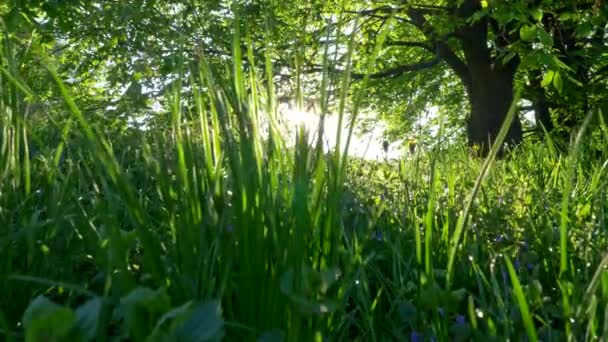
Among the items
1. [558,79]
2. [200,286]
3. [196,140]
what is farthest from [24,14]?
[200,286]

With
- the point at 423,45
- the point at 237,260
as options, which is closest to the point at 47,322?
the point at 237,260

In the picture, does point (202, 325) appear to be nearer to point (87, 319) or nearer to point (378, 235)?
point (87, 319)

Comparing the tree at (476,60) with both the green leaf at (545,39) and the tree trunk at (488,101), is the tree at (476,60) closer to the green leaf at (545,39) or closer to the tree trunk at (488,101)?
the tree trunk at (488,101)

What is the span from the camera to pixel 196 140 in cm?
144

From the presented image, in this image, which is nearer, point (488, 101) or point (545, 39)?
point (545, 39)

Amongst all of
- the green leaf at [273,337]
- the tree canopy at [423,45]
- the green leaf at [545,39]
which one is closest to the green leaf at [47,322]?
the green leaf at [273,337]

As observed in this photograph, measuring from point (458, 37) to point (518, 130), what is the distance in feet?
6.80

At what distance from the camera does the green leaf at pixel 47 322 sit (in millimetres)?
608

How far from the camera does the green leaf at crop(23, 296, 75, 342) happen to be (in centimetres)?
61

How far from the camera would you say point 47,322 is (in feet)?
2.00

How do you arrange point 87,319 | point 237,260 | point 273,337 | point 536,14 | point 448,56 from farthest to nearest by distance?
point 448,56 < point 536,14 < point 237,260 < point 273,337 < point 87,319

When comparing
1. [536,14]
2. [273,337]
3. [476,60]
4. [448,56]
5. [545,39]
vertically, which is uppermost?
[448,56]

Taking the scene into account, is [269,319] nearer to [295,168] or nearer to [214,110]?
[295,168]

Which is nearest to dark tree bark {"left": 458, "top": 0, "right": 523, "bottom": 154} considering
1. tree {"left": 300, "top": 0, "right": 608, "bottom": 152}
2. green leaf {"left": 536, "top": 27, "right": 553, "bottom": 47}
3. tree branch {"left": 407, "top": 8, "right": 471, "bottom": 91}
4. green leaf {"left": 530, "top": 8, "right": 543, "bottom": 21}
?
tree {"left": 300, "top": 0, "right": 608, "bottom": 152}
